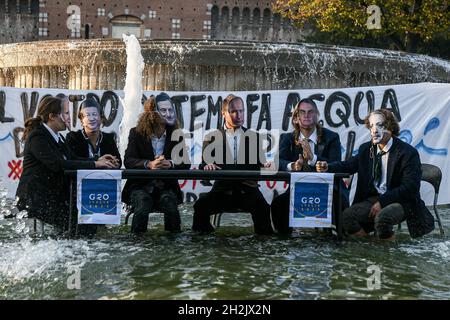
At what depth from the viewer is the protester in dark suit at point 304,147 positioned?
225 inches

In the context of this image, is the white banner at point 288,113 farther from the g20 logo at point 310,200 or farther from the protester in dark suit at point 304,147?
the g20 logo at point 310,200

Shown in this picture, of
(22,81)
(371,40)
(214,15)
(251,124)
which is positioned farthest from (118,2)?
(251,124)

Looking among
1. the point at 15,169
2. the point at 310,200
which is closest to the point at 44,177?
the point at 310,200

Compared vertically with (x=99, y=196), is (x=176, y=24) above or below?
above

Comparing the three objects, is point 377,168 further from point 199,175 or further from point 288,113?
point 288,113

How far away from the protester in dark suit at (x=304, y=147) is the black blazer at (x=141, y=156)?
843mm

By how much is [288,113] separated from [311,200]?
8.78 ft

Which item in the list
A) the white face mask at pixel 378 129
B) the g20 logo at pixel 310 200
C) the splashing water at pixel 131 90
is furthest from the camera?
the splashing water at pixel 131 90

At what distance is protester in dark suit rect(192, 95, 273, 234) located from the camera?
5.65m

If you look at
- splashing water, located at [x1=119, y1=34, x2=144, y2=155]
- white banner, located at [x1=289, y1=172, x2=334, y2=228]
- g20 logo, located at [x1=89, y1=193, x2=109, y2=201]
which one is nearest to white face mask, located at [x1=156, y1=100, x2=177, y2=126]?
g20 logo, located at [x1=89, y1=193, x2=109, y2=201]

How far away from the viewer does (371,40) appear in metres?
23.7

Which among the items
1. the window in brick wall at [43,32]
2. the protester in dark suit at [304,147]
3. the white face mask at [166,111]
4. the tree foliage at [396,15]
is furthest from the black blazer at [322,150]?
the window in brick wall at [43,32]

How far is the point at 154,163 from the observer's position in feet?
18.2
